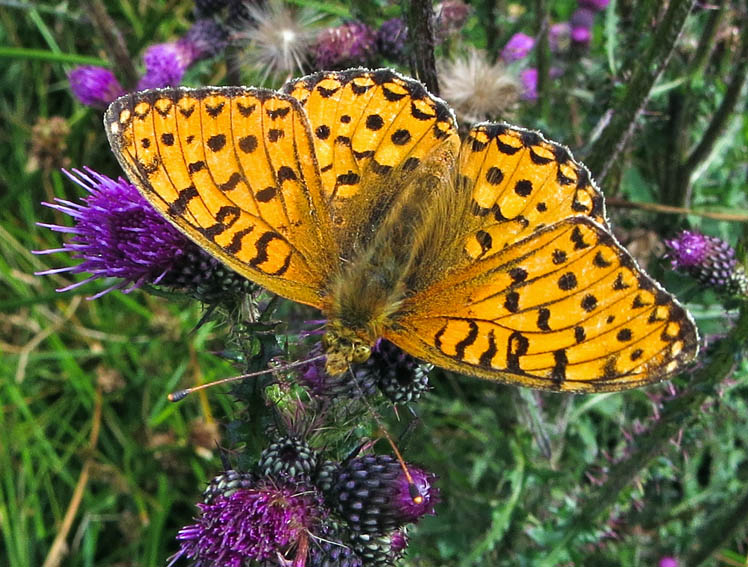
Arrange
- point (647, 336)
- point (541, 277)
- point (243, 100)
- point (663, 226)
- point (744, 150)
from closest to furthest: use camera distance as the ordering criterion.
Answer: point (647, 336)
point (541, 277)
point (243, 100)
point (663, 226)
point (744, 150)

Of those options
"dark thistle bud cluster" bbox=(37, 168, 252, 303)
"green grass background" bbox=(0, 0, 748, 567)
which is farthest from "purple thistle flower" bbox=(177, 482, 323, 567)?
"green grass background" bbox=(0, 0, 748, 567)

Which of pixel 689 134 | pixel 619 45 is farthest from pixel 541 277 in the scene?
pixel 689 134

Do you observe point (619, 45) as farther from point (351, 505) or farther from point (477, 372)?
point (351, 505)

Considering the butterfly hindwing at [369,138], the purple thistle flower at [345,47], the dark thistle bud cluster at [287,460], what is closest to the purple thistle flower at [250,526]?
the dark thistle bud cluster at [287,460]

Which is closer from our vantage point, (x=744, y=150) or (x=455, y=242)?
(x=455, y=242)

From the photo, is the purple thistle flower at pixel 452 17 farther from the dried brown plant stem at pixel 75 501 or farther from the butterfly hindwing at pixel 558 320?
the dried brown plant stem at pixel 75 501

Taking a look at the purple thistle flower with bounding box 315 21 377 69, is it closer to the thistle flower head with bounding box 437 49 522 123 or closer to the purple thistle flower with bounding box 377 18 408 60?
the purple thistle flower with bounding box 377 18 408 60

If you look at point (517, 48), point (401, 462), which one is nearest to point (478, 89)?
point (517, 48)
